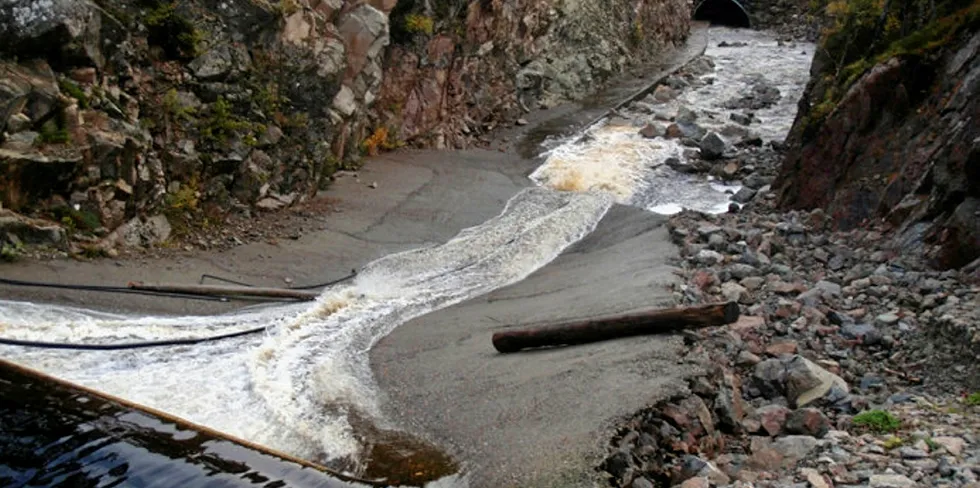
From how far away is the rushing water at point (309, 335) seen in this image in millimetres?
8969

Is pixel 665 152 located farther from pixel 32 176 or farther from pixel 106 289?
pixel 32 176

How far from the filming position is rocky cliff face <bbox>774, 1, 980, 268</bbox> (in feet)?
38.6

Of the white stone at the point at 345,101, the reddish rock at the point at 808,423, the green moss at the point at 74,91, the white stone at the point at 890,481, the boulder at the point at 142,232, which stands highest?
the green moss at the point at 74,91

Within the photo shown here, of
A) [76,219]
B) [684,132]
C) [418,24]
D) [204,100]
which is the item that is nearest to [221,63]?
[204,100]

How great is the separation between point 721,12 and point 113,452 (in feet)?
171

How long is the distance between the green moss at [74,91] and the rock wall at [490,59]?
874cm

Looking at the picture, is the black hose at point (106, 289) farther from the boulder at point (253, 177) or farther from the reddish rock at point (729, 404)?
the reddish rock at point (729, 404)

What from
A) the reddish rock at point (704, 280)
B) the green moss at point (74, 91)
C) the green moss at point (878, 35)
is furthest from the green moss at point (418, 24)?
the reddish rock at point (704, 280)

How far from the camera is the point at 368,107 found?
66.5ft

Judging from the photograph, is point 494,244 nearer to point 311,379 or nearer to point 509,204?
point 509,204

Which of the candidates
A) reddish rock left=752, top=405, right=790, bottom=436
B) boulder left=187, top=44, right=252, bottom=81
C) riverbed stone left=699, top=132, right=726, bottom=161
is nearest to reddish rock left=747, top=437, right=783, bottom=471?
reddish rock left=752, top=405, right=790, bottom=436

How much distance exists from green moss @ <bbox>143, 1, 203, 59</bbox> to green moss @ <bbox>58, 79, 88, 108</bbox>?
188cm

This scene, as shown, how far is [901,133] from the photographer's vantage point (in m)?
14.4

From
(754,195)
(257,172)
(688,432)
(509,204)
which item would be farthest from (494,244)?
(688,432)
